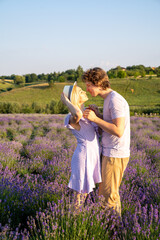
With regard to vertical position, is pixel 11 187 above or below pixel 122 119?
below

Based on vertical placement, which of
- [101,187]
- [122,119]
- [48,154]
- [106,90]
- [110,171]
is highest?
[106,90]

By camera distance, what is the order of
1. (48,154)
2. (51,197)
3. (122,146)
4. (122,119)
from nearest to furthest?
(122,119)
(122,146)
(51,197)
(48,154)

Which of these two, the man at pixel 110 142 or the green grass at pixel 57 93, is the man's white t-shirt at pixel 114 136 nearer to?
the man at pixel 110 142

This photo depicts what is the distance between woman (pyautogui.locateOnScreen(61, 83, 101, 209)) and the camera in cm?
204

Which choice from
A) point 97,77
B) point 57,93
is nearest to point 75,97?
point 97,77

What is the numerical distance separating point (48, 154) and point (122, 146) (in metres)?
3.09

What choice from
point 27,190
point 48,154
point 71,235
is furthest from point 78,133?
point 48,154

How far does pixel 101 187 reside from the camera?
7.21 feet

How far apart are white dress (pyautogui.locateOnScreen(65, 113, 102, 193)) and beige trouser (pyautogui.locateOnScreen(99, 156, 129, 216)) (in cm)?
8

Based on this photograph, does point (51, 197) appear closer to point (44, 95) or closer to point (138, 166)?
point (138, 166)

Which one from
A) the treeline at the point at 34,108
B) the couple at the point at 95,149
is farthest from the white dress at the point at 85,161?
the treeline at the point at 34,108

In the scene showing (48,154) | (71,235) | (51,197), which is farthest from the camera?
(48,154)

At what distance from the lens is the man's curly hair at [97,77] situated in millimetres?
1997

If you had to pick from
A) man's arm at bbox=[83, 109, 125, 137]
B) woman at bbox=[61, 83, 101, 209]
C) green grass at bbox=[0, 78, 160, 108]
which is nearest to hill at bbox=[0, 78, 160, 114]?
green grass at bbox=[0, 78, 160, 108]
